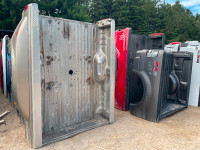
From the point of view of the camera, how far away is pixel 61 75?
267 cm

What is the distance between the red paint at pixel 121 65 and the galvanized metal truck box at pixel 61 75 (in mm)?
775

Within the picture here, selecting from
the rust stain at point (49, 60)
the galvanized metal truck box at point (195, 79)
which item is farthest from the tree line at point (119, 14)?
the galvanized metal truck box at point (195, 79)

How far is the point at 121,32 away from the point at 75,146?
264 centimetres

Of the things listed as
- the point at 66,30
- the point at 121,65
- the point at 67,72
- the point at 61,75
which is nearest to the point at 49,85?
the point at 61,75

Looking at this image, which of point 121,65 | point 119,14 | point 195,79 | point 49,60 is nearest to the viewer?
point 49,60

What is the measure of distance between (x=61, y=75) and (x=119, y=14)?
2013cm

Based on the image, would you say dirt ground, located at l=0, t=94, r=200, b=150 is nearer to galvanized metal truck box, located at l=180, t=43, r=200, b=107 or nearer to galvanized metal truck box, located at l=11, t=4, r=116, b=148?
galvanized metal truck box, located at l=11, t=4, r=116, b=148

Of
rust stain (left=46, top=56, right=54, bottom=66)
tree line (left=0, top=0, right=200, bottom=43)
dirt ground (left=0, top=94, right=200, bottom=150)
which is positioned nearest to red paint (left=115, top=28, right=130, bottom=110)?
dirt ground (left=0, top=94, right=200, bottom=150)

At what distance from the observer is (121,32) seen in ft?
12.3

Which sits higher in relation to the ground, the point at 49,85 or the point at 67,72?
the point at 67,72

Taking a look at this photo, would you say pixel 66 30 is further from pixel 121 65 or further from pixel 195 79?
pixel 195 79

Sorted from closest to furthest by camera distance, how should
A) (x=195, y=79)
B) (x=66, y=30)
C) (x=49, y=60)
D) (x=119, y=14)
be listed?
(x=49, y=60) < (x=66, y=30) < (x=195, y=79) < (x=119, y=14)

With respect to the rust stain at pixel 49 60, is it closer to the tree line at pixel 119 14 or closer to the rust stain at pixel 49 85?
the rust stain at pixel 49 85

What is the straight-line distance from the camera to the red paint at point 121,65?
3.67 meters
